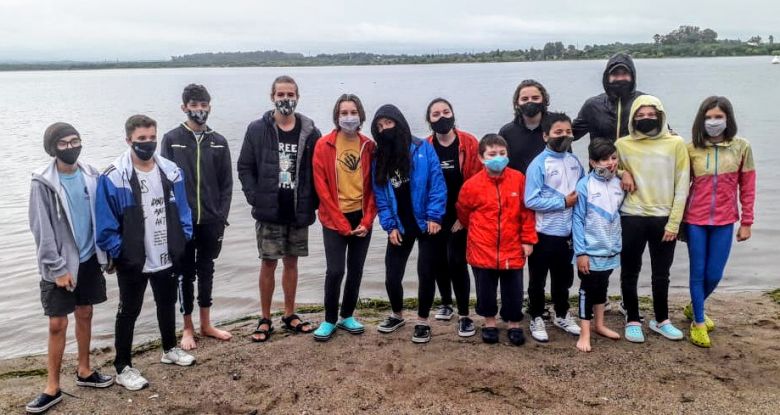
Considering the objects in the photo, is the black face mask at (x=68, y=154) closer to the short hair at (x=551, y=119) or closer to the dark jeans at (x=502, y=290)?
the dark jeans at (x=502, y=290)

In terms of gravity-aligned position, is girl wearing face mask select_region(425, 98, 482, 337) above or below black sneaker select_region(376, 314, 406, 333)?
above

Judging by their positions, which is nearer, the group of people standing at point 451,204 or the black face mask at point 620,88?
the group of people standing at point 451,204

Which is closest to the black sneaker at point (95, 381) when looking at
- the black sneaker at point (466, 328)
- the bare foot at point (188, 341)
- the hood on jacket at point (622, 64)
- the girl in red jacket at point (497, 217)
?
the bare foot at point (188, 341)

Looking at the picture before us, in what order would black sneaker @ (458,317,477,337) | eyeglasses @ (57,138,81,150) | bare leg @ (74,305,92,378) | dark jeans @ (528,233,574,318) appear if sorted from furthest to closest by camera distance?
black sneaker @ (458,317,477,337) < dark jeans @ (528,233,574,318) < bare leg @ (74,305,92,378) < eyeglasses @ (57,138,81,150)

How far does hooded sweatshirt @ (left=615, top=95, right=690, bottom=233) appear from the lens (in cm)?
509

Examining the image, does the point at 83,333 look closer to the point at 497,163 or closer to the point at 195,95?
the point at 195,95

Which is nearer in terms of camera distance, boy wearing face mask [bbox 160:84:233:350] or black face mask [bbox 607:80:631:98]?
boy wearing face mask [bbox 160:84:233:350]

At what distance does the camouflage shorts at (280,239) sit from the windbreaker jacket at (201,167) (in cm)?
39

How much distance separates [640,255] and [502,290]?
1.22m

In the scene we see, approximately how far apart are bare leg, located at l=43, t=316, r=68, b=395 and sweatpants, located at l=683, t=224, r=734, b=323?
→ 5051 mm

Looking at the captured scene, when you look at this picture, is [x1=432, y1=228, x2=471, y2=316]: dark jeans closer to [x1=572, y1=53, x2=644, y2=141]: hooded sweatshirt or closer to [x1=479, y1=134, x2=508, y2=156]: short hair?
[x1=479, y1=134, x2=508, y2=156]: short hair

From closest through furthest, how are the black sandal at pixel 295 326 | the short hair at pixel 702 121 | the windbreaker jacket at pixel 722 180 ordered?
1. the short hair at pixel 702 121
2. the windbreaker jacket at pixel 722 180
3. the black sandal at pixel 295 326

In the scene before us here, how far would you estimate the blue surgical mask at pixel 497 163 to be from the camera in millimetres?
5125

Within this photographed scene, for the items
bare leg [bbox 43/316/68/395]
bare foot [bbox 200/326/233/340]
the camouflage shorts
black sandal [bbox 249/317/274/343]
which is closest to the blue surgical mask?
the camouflage shorts
